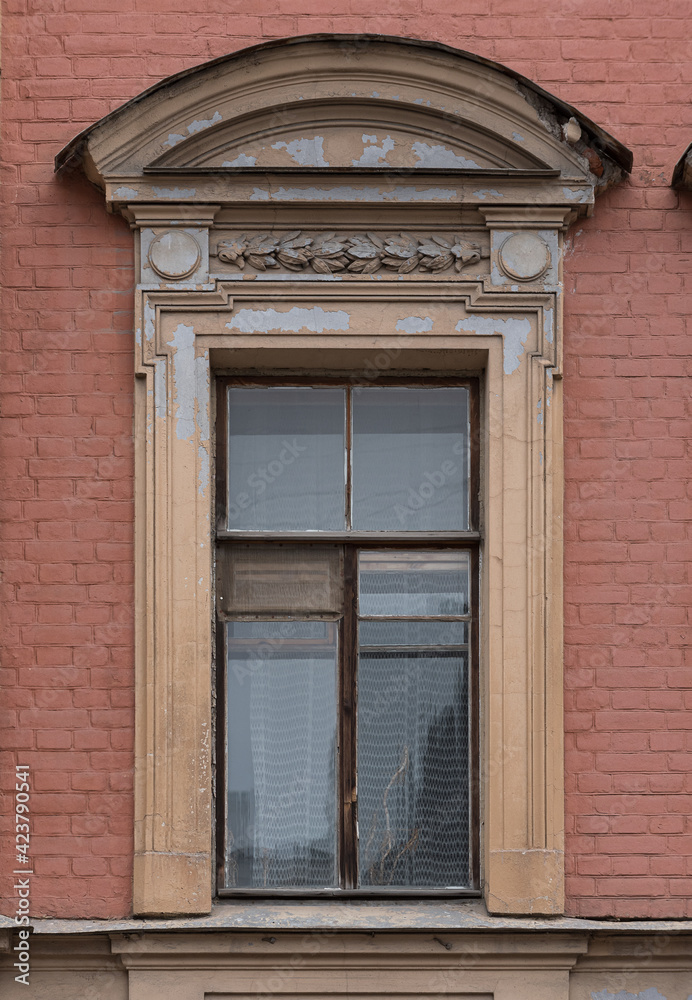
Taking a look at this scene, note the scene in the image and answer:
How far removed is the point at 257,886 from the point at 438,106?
9.90 feet

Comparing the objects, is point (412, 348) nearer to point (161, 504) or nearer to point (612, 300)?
point (612, 300)

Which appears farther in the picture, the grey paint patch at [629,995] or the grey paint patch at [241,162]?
the grey paint patch at [241,162]

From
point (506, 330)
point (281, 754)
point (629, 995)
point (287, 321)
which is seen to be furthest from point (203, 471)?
point (629, 995)

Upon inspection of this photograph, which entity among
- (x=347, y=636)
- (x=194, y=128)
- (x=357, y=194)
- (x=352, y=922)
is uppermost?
(x=194, y=128)

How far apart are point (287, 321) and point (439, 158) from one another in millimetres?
848

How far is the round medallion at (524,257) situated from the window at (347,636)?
465 mm

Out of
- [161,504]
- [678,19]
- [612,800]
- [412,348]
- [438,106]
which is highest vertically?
[678,19]

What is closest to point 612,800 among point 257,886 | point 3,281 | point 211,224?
point 257,886

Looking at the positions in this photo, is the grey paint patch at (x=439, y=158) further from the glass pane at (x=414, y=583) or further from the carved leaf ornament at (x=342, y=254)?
the glass pane at (x=414, y=583)

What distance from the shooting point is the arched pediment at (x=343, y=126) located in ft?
13.7

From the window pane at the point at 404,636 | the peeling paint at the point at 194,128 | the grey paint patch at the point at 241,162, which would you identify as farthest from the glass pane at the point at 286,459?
the peeling paint at the point at 194,128

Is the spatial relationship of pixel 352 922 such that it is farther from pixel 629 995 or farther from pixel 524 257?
pixel 524 257

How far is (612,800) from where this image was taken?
13.6 ft

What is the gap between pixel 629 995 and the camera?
160 inches
